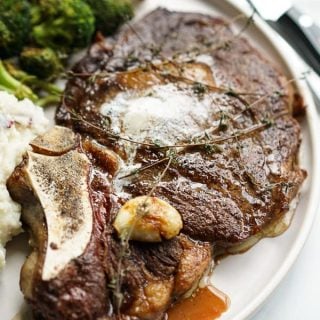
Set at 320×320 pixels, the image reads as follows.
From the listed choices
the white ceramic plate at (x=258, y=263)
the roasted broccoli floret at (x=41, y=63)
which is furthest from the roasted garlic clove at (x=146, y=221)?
the roasted broccoli floret at (x=41, y=63)

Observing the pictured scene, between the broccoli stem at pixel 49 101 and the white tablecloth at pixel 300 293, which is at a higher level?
the white tablecloth at pixel 300 293

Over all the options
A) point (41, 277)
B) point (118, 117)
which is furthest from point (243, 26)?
point (41, 277)

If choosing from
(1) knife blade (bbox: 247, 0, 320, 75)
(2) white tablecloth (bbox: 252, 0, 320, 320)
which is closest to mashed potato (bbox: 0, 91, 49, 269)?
(2) white tablecloth (bbox: 252, 0, 320, 320)

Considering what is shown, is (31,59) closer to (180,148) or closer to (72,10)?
(72,10)

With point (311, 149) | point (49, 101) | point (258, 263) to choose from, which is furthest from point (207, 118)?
point (49, 101)

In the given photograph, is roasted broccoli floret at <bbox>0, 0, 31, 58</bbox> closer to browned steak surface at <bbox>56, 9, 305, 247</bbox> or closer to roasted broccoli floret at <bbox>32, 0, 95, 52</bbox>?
roasted broccoli floret at <bbox>32, 0, 95, 52</bbox>

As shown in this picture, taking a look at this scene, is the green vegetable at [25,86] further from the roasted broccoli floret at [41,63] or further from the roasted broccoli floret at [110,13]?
the roasted broccoli floret at [110,13]
